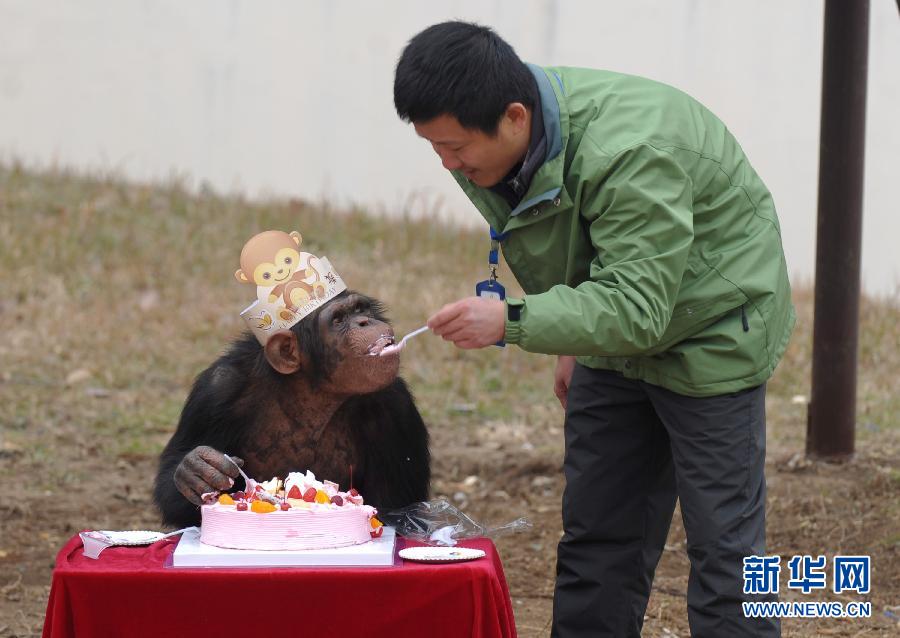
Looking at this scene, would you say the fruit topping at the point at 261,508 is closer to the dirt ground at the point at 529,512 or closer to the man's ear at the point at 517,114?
the man's ear at the point at 517,114

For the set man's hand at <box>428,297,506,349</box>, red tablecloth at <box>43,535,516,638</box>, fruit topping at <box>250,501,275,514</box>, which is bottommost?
red tablecloth at <box>43,535,516,638</box>

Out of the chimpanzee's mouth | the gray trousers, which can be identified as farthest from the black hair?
the gray trousers

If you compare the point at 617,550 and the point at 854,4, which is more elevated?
the point at 854,4

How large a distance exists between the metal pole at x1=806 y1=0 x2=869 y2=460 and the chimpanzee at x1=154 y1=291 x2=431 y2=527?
2.61 meters

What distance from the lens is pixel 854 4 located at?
528 centimetres

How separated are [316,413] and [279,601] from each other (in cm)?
81

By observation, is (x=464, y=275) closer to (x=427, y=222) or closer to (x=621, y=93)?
(x=427, y=222)

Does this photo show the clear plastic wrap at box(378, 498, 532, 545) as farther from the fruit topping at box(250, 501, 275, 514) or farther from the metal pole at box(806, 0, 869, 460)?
the metal pole at box(806, 0, 869, 460)

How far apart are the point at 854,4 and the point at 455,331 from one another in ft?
11.0

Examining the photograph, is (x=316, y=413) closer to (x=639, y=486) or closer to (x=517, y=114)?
(x=639, y=486)

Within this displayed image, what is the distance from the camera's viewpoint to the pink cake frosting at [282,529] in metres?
2.72

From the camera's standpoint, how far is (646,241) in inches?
110

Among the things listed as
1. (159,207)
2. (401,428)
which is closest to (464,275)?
(159,207)

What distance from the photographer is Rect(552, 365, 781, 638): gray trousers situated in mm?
3068
